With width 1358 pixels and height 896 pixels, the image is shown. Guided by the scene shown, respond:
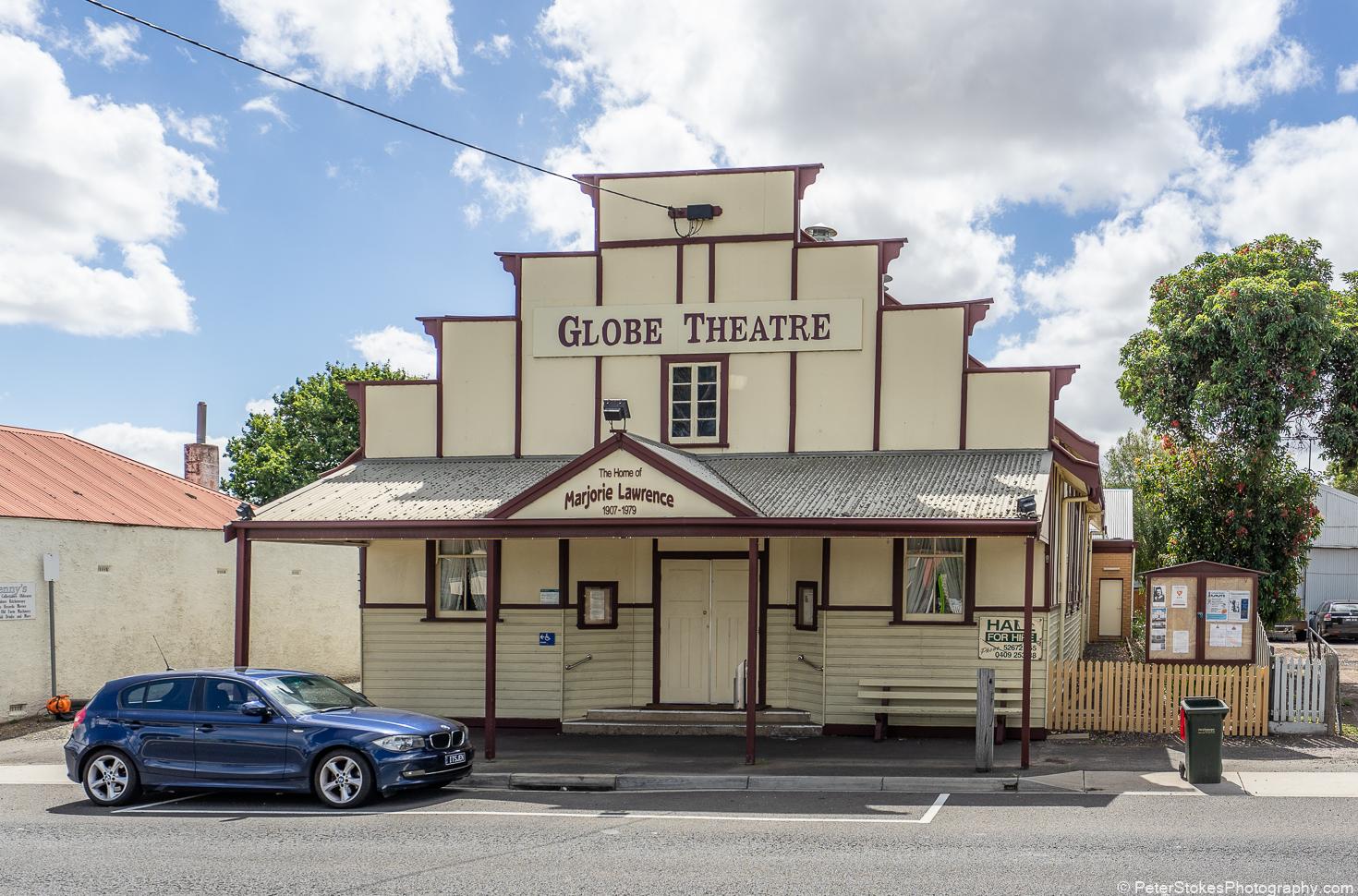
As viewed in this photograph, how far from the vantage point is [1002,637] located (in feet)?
57.3

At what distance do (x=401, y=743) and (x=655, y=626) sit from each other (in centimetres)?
626

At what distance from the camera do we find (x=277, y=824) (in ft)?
40.1

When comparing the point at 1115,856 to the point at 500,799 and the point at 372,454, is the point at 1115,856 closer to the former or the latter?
the point at 500,799

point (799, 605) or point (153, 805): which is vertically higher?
point (799, 605)

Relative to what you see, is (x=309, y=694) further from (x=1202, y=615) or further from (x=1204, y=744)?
(x=1202, y=615)

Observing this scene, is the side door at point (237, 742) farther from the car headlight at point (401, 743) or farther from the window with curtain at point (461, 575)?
the window with curtain at point (461, 575)

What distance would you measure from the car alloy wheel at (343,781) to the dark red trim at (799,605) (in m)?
7.23

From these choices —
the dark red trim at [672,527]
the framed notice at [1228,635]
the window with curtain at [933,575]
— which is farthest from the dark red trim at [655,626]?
the framed notice at [1228,635]

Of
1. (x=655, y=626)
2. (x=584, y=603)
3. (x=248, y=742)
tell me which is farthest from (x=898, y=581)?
(x=248, y=742)

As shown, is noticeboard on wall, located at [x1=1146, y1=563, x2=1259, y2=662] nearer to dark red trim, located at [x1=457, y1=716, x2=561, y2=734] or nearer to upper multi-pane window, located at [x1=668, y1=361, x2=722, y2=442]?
upper multi-pane window, located at [x1=668, y1=361, x2=722, y2=442]

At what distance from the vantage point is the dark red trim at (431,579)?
19266mm

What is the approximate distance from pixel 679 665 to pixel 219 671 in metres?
7.16

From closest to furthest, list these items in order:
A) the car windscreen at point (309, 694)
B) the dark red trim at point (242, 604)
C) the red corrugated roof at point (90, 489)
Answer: the car windscreen at point (309, 694) → the dark red trim at point (242, 604) → the red corrugated roof at point (90, 489)

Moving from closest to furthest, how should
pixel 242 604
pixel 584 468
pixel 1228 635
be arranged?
pixel 584 468, pixel 242 604, pixel 1228 635
